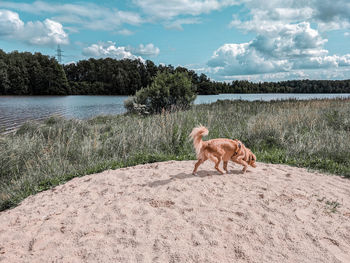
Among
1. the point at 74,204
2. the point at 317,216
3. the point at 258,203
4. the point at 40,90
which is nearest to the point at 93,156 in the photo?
the point at 74,204

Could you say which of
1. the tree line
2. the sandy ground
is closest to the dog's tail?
the sandy ground

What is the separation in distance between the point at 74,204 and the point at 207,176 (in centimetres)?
247

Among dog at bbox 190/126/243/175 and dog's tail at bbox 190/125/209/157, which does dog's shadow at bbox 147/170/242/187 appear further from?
dog's tail at bbox 190/125/209/157

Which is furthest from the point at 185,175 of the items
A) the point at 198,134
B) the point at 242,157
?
the point at 242,157

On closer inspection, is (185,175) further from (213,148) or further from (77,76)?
(77,76)

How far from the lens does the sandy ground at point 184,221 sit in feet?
9.93

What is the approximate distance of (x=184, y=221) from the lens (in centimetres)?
354

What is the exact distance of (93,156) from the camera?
288 inches

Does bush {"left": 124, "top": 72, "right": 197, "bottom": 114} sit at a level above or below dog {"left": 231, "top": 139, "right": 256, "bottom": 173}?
above

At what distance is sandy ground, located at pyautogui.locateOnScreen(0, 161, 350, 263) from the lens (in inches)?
119

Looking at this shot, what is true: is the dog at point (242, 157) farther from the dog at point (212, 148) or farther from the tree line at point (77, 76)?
the tree line at point (77, 76)

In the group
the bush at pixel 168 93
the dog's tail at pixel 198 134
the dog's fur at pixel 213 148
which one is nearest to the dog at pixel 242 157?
the dog's fur at pixel 213 148

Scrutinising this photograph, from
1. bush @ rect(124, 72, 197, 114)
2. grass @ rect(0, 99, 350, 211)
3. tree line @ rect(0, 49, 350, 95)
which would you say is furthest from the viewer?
tree line @ rect(0, 49, 350, 95)

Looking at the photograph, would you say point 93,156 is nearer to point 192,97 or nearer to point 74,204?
point 74,204
